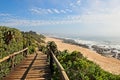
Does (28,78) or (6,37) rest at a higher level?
(6,37)

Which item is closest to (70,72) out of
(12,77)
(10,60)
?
(12,77)

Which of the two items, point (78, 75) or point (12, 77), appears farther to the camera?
point (12, 77)

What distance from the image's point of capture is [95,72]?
12.0 meters

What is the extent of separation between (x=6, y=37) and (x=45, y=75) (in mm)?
3010

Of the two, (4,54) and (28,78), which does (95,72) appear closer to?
(28,78)

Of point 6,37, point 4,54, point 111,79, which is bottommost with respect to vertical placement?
point 111,79

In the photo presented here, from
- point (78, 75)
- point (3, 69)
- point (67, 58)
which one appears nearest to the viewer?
point (78, 75)

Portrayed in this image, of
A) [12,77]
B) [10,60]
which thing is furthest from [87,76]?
[10,60]

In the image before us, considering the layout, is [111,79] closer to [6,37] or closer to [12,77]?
[12,77]

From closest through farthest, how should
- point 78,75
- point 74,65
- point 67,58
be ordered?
point 78,75
point 74,65
point 67,58

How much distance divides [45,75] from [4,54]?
2.18m

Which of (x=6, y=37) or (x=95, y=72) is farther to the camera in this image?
(x=6, y=37)

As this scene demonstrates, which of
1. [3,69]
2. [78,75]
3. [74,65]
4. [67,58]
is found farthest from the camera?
A: [67,58]

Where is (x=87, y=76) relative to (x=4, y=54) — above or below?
below
